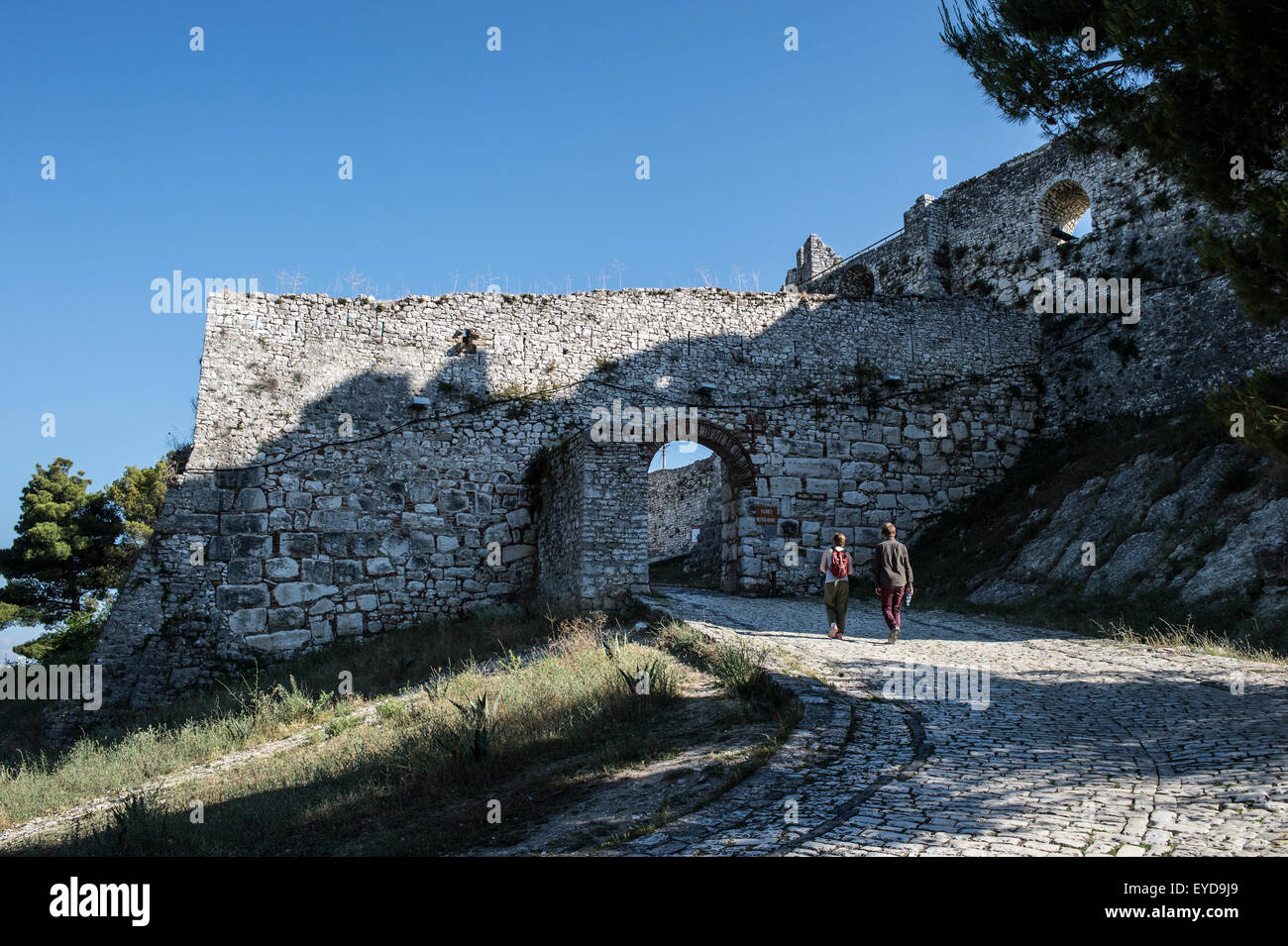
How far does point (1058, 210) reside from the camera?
20.3 m

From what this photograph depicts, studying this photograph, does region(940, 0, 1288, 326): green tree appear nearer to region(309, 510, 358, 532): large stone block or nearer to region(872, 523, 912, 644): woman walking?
region(872, 523, 912, 644): woman walking

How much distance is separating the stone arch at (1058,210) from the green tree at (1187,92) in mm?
11929

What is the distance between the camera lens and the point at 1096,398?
1830cm

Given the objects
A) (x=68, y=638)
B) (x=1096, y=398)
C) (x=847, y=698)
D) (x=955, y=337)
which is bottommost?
(x=68, y=638)

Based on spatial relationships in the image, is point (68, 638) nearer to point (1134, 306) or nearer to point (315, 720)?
point (315, 720)

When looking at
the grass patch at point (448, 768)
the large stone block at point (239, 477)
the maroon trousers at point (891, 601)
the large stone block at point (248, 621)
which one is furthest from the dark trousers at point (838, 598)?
the large stone block at point (239, 477)

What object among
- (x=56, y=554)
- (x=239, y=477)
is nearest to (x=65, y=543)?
(x=56, y=554)

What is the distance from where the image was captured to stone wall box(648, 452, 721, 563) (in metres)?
27.7

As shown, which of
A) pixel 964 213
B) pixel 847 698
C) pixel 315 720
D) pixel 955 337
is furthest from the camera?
pixel 964 213

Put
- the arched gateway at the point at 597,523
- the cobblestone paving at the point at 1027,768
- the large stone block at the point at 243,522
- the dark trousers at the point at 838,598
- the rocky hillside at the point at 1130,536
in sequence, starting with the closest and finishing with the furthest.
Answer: the cobblestone paving at the point at 1027,768, the rocky hillside at the point at 1130,536, the dark trousers at the point at 838,598, the arched gateway at the point at 597,523, the large stone block at the point at 243,522

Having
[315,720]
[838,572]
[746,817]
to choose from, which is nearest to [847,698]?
[746,817]

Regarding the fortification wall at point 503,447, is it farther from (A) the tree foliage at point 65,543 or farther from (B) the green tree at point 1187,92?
(A) the tree foliage at point 65,543

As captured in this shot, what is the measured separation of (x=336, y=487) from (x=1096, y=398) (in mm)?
15499

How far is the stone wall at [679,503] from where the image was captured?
90.9 ft
